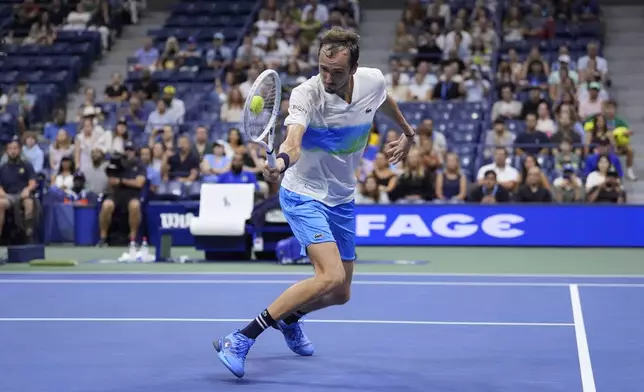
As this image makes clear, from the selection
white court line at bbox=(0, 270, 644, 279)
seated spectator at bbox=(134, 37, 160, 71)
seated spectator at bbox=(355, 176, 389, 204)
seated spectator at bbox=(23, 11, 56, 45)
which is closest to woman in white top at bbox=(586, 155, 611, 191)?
seated spectator at bbox=(355, 176, 389, 204)

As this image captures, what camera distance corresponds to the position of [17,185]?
16.0 meters

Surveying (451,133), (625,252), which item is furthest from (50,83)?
(625,252)

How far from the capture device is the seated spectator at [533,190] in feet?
56.0

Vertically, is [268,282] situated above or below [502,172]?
below

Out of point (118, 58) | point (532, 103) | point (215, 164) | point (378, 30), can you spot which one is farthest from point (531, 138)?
point (118, 58)

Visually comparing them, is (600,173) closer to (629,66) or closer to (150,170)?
(629,66)

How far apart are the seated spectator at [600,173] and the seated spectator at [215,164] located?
5256 millimetres

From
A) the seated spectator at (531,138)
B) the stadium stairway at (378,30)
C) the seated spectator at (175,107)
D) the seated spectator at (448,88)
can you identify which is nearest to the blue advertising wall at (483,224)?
the seated spectator at (531,138)

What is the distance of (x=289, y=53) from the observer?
22.4m

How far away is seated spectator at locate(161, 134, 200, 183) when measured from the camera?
1836 cm

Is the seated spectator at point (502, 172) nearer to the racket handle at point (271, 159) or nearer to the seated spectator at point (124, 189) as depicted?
the seated spectator at point (124, 189)

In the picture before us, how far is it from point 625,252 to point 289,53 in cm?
857

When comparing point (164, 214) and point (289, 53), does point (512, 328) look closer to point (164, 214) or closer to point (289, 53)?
point (164, 214)

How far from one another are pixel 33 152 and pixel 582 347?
530 inches
